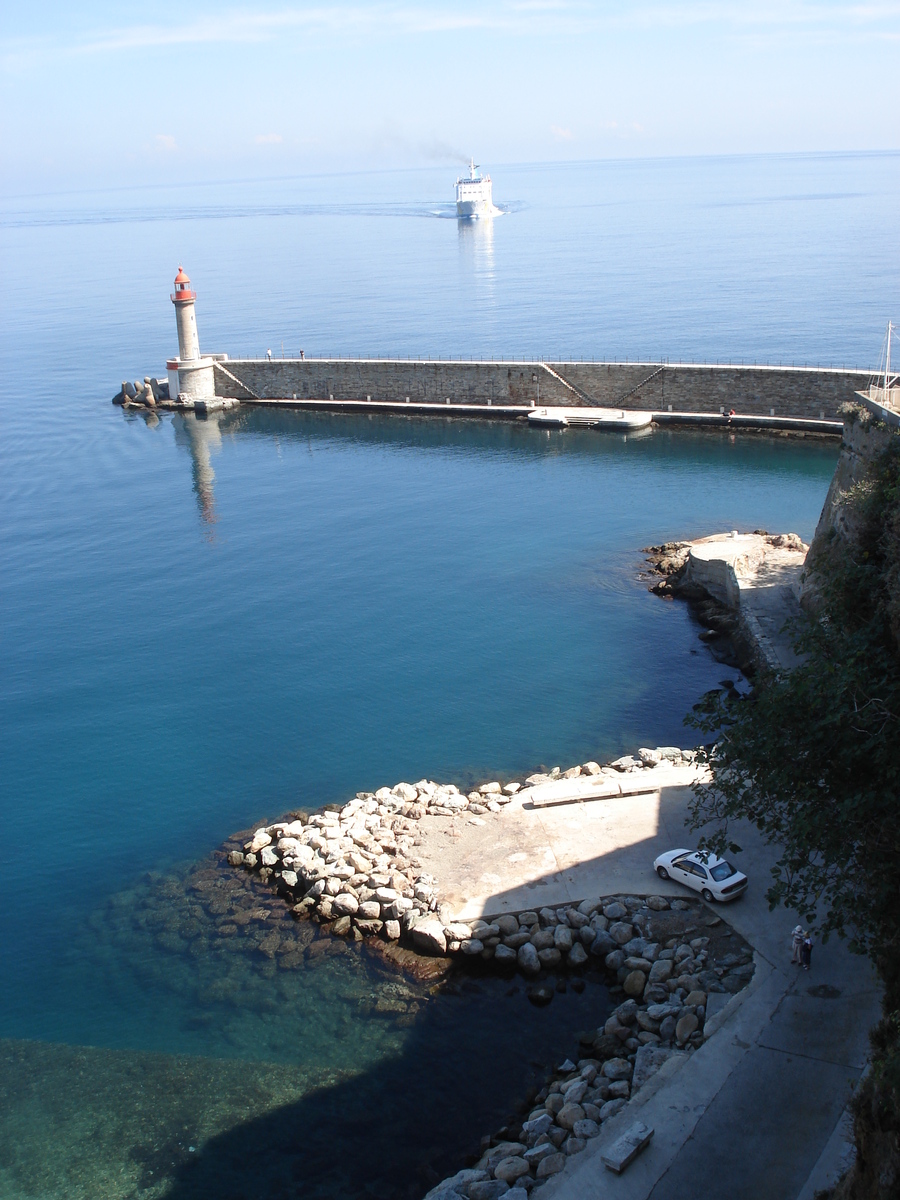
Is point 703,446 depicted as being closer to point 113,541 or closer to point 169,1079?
point 113,541

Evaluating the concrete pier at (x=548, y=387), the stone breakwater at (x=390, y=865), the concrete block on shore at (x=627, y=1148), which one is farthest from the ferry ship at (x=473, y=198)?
the concrete block on shore at (x=627, y=1148)

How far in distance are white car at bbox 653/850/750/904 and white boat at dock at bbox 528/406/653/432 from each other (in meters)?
44.0

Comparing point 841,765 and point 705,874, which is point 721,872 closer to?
point 705,874

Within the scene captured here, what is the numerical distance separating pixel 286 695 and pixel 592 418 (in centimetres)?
3671

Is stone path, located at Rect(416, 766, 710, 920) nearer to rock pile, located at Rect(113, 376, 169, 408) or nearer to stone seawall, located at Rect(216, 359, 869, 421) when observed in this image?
stone seawall, located at Rect(216, 359, 869, 421)

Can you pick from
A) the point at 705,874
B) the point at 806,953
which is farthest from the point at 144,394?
the point at 806,953

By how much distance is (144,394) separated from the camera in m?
72.3

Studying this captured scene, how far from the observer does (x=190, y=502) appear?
50594 millimetres

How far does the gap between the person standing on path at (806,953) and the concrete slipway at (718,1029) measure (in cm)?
11

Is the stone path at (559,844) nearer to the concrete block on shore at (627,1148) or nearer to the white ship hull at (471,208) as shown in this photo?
the concrete block on shore at (627,1148)

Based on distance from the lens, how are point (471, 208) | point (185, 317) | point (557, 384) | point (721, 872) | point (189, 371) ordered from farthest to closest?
1. point (471, 208)
2. point (189, 371)
3. point (185, 317)
4. point (557, 384)
5. point (721, 872)

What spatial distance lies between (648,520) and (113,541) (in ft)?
75.2

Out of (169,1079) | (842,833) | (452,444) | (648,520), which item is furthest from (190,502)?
(842,833)

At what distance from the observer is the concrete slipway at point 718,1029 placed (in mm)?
12336
